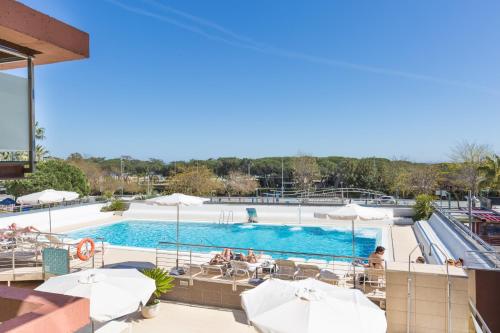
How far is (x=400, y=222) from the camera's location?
1742 centimetres

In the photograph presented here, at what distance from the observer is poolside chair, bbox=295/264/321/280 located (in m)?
7.59

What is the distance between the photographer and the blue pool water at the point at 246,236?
14.6 m

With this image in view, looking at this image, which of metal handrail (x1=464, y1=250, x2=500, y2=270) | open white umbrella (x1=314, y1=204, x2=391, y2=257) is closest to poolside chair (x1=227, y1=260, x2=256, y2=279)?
open white umbrella (x1=314, y1=204, x2=391, y2=257)

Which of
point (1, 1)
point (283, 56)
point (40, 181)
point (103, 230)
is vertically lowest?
point (103, 230)

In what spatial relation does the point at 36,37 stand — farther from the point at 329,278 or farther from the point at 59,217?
the point at 59,217

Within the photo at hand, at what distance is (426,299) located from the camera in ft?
18.1

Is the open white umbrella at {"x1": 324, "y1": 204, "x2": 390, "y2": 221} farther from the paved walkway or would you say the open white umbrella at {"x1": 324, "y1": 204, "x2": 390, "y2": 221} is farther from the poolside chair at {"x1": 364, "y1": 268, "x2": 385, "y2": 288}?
the paved walkway

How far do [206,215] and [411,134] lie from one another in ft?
116

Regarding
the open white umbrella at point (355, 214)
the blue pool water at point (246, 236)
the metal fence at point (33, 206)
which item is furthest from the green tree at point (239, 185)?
the open white umbrella at point (355, 214)

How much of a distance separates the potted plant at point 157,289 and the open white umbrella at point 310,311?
11.1 ft

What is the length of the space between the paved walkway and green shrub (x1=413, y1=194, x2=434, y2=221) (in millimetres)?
12777

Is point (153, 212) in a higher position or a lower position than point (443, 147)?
lower

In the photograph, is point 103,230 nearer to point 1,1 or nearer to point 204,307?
point 204,307

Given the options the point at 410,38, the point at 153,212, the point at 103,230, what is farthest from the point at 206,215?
the point at 410,38
